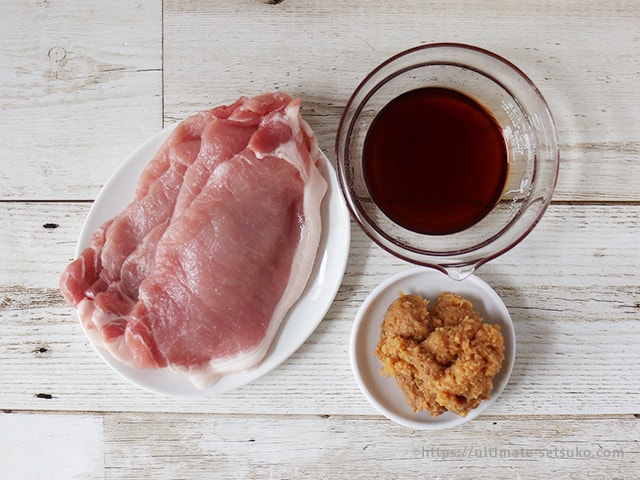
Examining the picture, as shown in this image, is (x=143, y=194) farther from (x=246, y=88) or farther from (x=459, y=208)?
(x=459, y=208)

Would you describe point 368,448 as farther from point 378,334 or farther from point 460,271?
point 460,271

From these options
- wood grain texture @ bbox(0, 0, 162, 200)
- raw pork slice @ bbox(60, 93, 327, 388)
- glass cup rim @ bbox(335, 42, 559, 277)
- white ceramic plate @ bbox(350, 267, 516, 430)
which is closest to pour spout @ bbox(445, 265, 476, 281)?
glass cup rim @ bbox(335, 42, 559, 277)

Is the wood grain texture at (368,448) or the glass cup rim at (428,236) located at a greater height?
the glass cup rim at (428,236)

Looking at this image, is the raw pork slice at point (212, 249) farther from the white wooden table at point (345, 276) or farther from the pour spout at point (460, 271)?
the pour spout at point (460, 271)

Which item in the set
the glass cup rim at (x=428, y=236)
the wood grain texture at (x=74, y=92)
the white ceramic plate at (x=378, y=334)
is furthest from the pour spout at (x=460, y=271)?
the wood grain texture at (x=74, y=92)

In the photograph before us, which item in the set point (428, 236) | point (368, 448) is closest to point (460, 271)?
point (428, 236)

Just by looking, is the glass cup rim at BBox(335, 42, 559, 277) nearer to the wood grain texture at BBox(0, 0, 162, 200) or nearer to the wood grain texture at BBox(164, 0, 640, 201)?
the wood grain texture at BBox(164, 0, 640, 201)
